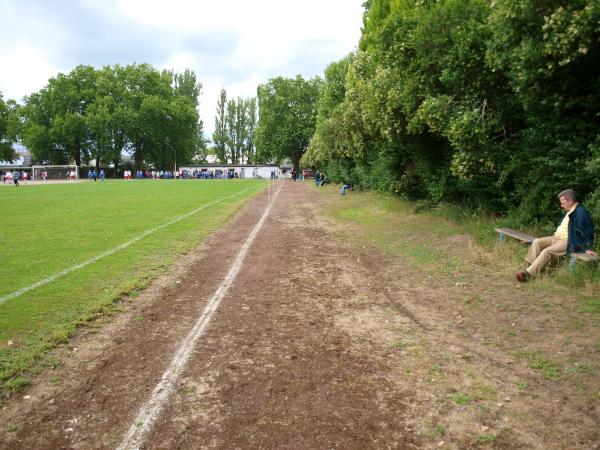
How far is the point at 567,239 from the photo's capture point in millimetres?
7422

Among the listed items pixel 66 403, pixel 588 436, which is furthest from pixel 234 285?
pixel 588 436

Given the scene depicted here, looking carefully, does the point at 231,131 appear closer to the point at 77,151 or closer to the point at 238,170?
the point at 238,170

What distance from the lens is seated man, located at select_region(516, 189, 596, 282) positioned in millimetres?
7113

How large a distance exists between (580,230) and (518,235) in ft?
6.60

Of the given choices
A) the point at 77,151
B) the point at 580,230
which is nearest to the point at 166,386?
the point at 580,230

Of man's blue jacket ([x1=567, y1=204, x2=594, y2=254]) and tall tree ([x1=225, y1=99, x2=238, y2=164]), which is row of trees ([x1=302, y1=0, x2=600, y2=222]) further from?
tall tree ([x1=225, y1=99, x2=238, y2=164])

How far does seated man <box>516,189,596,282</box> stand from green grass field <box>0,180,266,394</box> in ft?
21.7

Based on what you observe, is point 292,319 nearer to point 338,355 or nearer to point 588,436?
point 338,355

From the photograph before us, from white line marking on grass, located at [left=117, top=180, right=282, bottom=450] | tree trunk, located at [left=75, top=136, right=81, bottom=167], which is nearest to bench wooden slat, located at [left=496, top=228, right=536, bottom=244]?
white line marking on grass, located at [left=117, top=180, right=282, bottom=450]

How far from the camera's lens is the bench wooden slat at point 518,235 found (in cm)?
868

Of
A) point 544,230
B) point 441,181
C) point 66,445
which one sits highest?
point 441,181

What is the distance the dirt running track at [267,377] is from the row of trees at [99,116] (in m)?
82.5

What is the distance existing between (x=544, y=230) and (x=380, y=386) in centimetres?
686

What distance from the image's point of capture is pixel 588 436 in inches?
140
